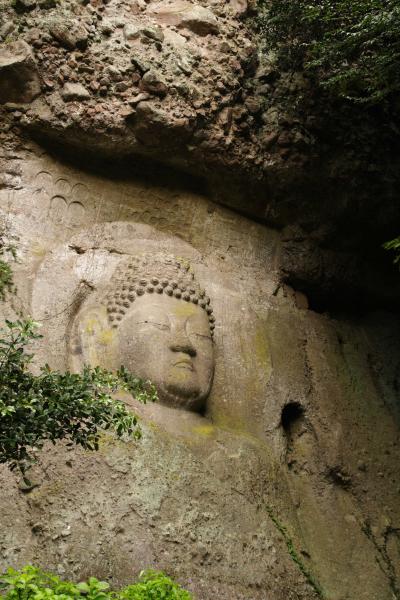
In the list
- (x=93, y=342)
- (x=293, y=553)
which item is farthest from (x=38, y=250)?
(x=293, y=553)

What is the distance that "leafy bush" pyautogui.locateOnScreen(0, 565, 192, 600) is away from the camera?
3.10m

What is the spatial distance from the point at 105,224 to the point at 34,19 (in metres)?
1.99

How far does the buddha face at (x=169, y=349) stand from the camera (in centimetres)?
544

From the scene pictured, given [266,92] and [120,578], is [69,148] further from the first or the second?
[120,578]

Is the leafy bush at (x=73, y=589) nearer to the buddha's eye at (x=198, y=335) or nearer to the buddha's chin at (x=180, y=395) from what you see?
the buddha's chin at (x=180, y=395)

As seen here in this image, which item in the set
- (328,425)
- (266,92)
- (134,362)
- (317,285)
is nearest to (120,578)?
(134,362)

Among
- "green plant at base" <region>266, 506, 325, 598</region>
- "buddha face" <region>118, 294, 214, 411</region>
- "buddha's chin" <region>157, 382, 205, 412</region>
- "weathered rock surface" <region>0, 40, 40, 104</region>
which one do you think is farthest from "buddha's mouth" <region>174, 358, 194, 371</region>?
"weathered rock surface" <region>0, 40, 40, 104</region>

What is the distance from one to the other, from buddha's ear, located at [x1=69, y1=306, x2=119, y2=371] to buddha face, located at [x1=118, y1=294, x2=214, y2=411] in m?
0.10

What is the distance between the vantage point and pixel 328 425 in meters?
6.33

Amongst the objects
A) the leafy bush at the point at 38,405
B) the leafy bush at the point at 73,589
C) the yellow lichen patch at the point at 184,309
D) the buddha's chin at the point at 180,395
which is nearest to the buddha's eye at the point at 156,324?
the yellow lichen patch at the point at 184,309

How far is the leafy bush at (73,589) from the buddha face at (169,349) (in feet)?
6.13

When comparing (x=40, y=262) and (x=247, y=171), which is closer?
(x=40, y=262)

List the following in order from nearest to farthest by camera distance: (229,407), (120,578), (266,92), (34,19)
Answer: (120,578) < (229,407) < (34,19) < (266,92)

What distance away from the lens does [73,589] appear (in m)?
3.25
